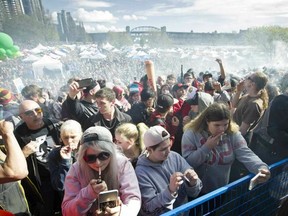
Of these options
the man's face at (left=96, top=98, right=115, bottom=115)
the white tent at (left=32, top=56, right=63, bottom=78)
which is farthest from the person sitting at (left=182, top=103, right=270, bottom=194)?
the white tent at (left=32, top=56, right=63, bottom=78)

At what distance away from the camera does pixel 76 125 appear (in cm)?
285

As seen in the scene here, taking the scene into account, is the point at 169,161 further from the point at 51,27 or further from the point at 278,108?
the point at 51,27

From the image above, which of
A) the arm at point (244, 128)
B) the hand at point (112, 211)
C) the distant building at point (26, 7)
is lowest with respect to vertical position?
the arm at point (244, 128)

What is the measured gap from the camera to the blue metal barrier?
2049 mm

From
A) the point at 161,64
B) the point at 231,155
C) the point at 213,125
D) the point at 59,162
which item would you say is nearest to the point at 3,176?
the point at 59,162

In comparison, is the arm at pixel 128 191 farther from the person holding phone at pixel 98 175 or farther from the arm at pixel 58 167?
the arm at pixel 58 167

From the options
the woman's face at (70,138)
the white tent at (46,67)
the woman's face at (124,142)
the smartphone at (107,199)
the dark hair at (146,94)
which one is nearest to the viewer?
the smartphone at (107,199)

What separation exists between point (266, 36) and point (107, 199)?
68.5m

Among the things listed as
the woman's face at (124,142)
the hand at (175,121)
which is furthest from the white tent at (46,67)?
the woman's face at (124,142)

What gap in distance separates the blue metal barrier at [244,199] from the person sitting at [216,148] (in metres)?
0.24

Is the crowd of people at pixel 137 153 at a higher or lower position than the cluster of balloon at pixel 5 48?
lower

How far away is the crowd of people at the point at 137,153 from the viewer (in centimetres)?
192

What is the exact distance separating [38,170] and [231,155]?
215 cm

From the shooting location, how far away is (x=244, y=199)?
237 cm
